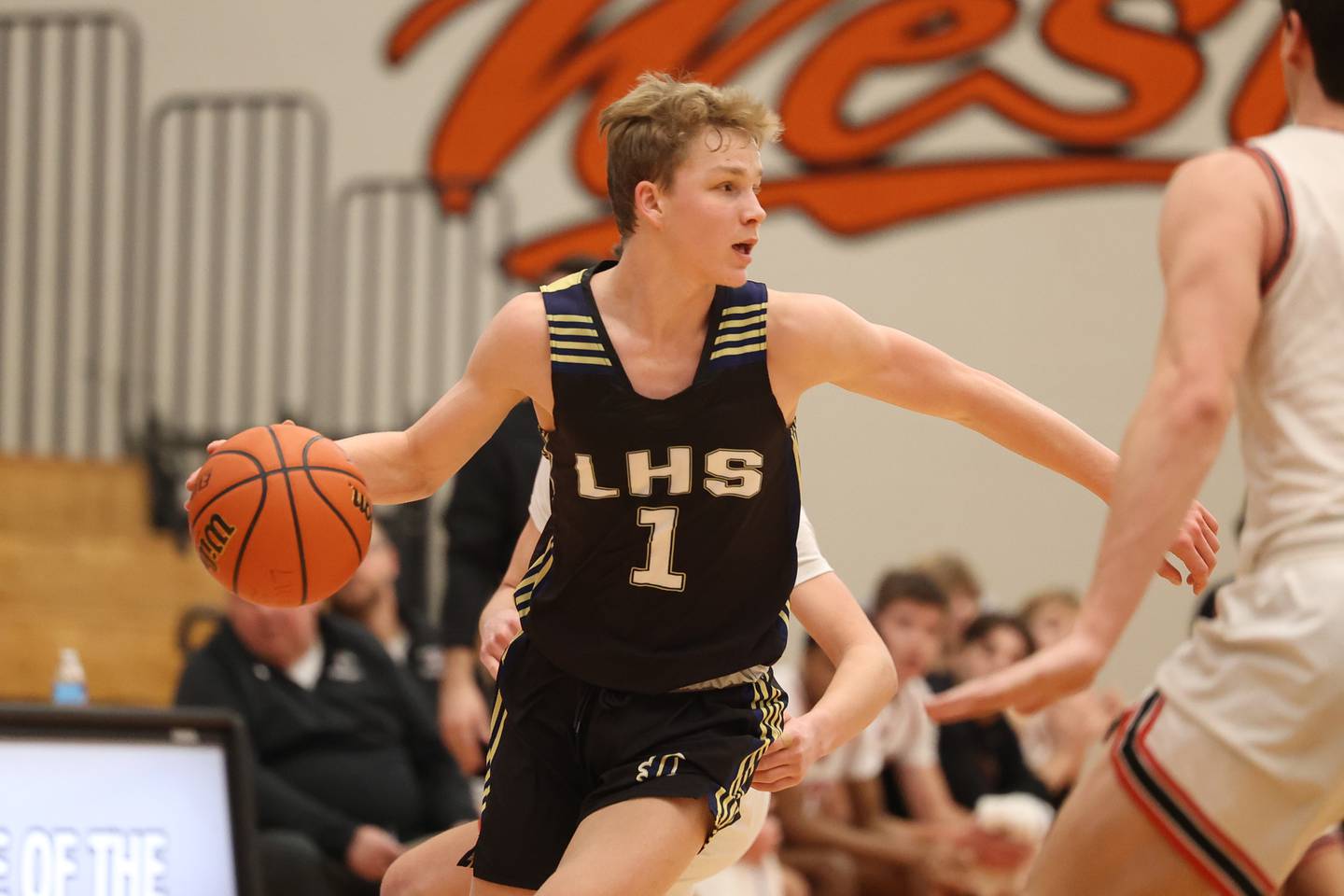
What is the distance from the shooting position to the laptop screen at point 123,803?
12.0ft

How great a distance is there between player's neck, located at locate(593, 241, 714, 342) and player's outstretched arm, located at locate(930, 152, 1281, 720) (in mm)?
1139

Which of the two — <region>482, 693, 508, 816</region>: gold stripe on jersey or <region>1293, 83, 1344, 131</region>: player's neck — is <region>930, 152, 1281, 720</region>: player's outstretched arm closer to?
<region>1293, 83, 1344, 131</region>: player's neck

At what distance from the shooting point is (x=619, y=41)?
1127cm

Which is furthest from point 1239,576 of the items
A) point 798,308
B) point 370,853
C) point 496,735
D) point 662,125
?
point 370,853

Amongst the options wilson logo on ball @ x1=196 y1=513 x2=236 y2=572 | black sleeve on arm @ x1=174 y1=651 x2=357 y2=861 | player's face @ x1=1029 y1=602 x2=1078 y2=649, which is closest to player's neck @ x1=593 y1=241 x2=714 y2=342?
wilson logo on ball @ x1=196 y1=513 x2=236 y2=572

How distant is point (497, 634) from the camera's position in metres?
3.77

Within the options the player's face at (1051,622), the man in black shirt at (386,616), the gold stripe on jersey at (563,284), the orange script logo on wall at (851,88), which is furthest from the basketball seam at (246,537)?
the orange script logo on wall at (851,88)

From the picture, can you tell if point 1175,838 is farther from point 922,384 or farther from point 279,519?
point 279,519

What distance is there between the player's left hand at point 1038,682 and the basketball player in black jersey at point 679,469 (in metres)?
0.92

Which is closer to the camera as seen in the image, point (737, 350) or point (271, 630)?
point (737, 350)

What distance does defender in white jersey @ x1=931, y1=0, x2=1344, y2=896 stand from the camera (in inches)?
99.9

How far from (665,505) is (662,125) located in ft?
2.52

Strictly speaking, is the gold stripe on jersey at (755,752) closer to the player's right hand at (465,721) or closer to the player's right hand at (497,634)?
the player's right hand at (497,634)

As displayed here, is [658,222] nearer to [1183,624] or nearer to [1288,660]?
[1288,660]
